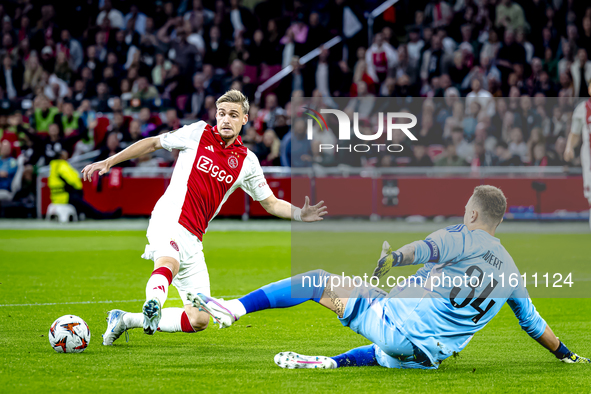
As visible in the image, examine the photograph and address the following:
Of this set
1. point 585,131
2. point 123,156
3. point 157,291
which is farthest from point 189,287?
point 585,131

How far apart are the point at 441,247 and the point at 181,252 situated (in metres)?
2.13

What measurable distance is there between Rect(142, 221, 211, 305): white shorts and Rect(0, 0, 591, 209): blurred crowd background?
10160 millimetres

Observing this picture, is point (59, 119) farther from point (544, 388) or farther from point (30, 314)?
point (544, 388)

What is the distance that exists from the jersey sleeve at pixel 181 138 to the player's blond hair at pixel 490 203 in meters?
2.42

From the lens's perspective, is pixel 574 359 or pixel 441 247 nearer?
pixel 441 247

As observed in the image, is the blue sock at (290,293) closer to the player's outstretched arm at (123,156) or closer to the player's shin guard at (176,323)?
the player's shin guard at (176,323)

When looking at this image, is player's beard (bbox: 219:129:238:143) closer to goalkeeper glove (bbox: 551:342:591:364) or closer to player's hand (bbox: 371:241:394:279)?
player's hand (bbox: 371:241:394:279)

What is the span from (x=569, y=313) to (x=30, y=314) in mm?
5048

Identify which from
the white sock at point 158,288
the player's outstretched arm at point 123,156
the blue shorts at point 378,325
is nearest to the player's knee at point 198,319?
the white sock at point 158,288

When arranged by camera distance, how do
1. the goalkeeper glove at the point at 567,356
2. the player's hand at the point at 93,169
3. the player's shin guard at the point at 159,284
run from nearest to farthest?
1. the player's shin guard at the point at 159,284
2. the goalkeeper glove at the point at 567,356
3. the player's hand at the point at 93,169

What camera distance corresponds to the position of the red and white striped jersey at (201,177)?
5.68 metres

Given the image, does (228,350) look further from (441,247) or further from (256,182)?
(441,247)

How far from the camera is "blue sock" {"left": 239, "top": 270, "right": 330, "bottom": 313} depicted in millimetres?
4620

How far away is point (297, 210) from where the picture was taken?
5688 millimetres
